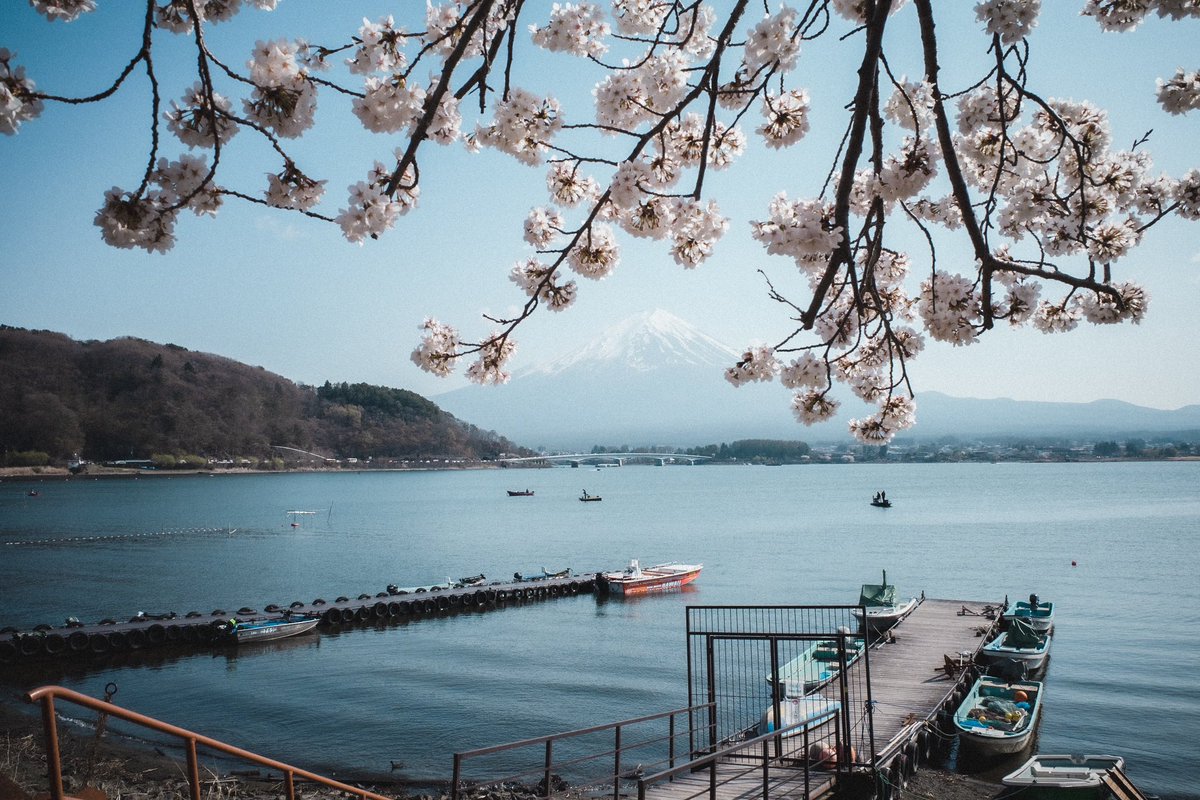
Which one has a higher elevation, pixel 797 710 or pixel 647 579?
pixel 797 710

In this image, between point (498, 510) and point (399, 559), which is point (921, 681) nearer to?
point (399, 559)

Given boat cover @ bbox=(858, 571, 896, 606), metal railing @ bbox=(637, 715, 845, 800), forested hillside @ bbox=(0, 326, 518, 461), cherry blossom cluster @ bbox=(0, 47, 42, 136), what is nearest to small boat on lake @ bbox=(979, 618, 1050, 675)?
boat cover @ bbox=(858, 571, 896, 606)

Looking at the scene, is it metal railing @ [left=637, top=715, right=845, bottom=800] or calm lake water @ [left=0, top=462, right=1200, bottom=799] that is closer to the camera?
metal railing @ [left=637, top=715, right=845, bottom=800]

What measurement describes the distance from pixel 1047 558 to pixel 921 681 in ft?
96.3

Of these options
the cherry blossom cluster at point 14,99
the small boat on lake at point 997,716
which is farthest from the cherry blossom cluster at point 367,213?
the small boat on lake at point 997,716

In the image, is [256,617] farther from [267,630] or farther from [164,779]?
[164,779]

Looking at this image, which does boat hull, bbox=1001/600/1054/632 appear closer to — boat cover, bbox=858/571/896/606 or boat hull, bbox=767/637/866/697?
boat cover, bbox=858/571/896/606

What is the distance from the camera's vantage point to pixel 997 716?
1407 centimetres

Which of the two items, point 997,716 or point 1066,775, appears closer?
point 1066,775

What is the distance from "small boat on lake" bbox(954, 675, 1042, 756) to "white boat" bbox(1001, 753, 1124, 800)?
277 cm

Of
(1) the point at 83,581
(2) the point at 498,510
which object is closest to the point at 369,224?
(1) the point at 83,581

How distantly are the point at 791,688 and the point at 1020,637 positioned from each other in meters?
7.46

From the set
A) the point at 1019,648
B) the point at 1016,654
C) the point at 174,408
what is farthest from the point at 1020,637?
the point at 174,408

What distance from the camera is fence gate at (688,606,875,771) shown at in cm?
852
